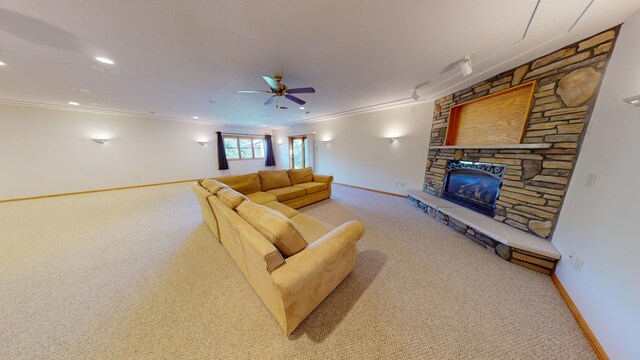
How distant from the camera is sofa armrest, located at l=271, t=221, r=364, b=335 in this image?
3.59ft

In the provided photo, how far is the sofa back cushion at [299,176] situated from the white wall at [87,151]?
4.84 meters

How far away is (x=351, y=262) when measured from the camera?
172 cm

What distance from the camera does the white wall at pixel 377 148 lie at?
4059 mm

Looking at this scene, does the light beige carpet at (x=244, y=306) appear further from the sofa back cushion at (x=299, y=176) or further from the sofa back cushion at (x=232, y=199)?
the sofa back cushion at (x=299, y=176)

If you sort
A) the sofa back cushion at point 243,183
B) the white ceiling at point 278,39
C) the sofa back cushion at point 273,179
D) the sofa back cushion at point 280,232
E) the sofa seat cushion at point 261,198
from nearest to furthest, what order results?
the sofa back cushion at point 280,232 → the white ceiling at point 278,39 → the sofa seat cushion at point 261,198 → the sofa back cushion at point 243,183 → the sofa back cushion at point 273,179

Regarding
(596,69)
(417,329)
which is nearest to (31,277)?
(417,329)

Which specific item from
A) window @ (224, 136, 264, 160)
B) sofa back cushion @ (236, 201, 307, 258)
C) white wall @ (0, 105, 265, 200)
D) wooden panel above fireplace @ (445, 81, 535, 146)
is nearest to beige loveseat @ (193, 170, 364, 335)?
sofa back cushion @ (236, 201, 307, 258)

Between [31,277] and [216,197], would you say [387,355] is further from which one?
[31,277]

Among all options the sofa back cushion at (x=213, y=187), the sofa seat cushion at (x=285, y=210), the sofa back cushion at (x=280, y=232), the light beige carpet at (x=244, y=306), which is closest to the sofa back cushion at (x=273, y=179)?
the sofa seat cushion at (x=285, y=210)

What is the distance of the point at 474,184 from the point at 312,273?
3212mm

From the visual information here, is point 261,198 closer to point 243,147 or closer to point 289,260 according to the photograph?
point 289,260

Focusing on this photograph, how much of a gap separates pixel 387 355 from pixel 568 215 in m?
2.34

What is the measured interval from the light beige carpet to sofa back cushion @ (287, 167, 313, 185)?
2.00 metres

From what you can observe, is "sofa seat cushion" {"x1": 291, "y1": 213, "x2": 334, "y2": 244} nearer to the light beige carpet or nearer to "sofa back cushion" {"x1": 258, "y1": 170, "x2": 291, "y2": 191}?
the light beige carpet
